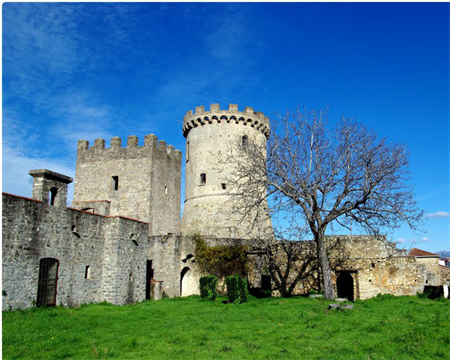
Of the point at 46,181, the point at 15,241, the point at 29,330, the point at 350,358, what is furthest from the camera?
the point at 46,181

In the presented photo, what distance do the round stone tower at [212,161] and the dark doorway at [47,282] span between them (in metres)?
16.8

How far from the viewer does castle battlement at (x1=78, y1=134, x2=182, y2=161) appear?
3092 cm

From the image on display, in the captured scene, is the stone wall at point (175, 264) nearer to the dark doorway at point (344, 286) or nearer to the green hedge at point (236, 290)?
the green hedge at point (236, 290)

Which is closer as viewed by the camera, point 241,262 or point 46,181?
point 46,181

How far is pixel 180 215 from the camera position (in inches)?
1355

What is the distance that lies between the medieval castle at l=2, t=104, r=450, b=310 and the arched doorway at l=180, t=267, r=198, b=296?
0.08 metres

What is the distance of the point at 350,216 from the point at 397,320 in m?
6.79

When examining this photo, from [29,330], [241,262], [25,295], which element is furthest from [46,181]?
Result: [241,262]

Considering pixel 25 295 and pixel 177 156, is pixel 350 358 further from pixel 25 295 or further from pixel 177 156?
pixel 177 156

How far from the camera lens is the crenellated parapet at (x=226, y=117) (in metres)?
35.0

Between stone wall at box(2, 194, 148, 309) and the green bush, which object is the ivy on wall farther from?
stone wall at box(2, 194, 148, 309)

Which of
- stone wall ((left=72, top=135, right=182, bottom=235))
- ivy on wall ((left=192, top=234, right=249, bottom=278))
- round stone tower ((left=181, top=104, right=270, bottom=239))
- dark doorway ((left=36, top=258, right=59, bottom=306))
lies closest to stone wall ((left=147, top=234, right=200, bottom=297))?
ivy on wall ((left=192, top=234, right=249, bottom=278))

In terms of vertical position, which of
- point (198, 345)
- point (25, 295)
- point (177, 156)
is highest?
point (177, 156)

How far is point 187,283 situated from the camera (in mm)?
26594
